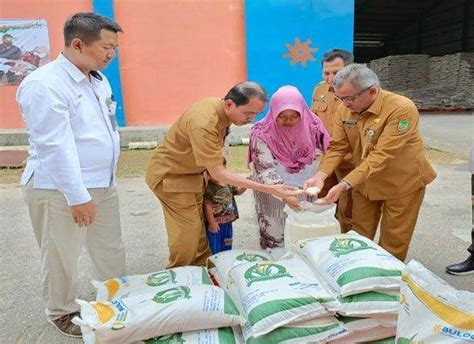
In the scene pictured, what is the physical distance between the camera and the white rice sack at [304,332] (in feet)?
5.29

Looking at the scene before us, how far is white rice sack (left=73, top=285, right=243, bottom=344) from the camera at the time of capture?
5.28ft

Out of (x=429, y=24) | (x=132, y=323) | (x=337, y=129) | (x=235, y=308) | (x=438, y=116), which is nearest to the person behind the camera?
(x=132, y=323)

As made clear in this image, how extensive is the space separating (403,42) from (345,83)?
63.4ft

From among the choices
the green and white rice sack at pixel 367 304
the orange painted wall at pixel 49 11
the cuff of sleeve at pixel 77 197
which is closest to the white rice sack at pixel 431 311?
the green and white rice sack at pixel 367 304

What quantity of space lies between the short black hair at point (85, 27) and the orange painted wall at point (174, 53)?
607 centimetres

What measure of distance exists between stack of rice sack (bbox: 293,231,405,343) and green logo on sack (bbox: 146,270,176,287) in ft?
2.28

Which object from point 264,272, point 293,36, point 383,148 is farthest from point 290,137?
point 293,36

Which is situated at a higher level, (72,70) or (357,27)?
(357,27)

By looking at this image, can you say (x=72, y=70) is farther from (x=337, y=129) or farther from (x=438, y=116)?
(x=438, y=116)

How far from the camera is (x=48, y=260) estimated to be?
2121 mm

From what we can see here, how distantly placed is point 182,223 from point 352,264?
1.11 metres

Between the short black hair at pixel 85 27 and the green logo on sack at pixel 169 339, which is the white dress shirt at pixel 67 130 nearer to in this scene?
the short black hair at pixel 85 27

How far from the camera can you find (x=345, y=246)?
1.93 metres

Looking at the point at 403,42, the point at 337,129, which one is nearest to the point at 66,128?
the point at 337,129
